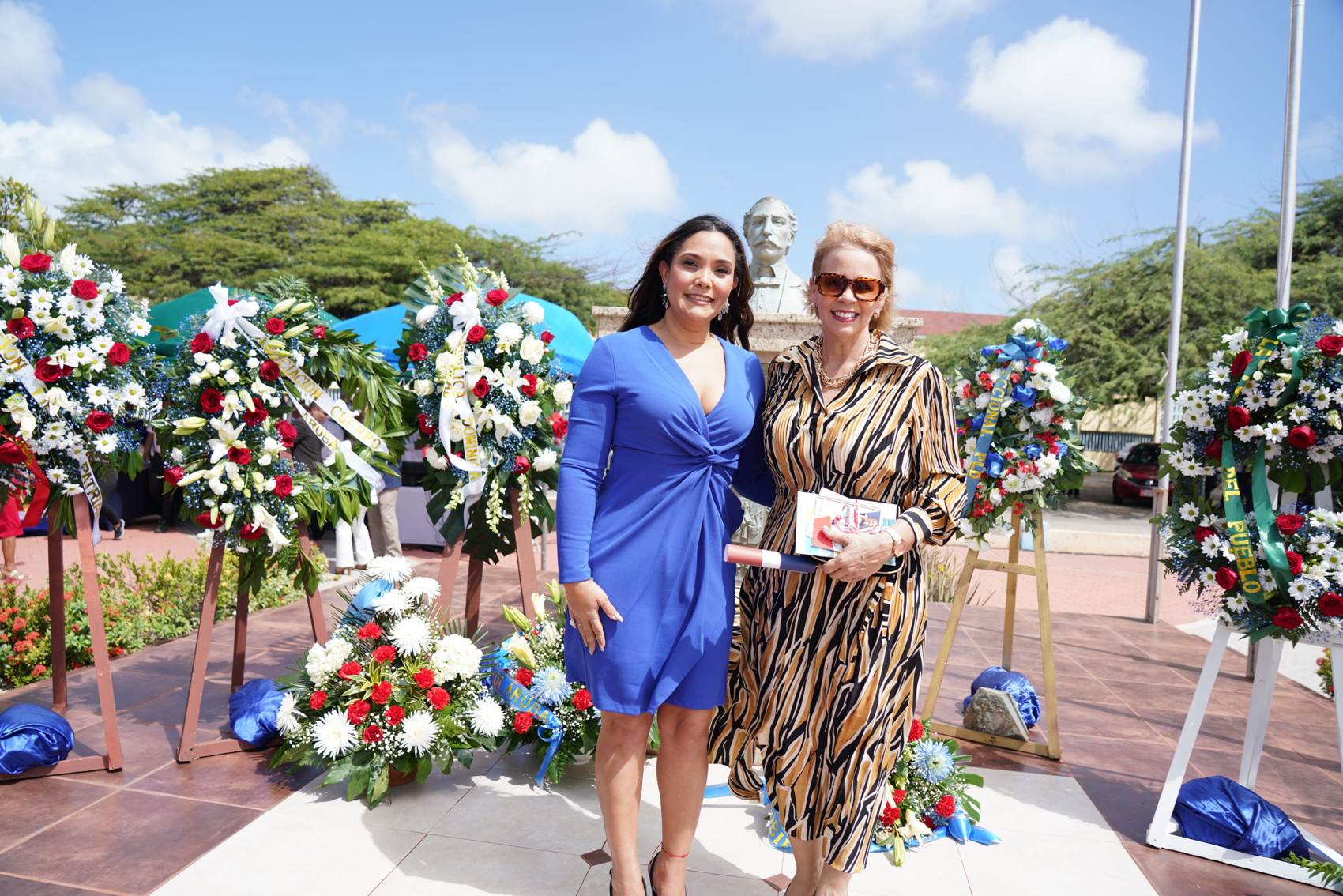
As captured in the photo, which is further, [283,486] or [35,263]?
[283,486]

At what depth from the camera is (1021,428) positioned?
147 inches

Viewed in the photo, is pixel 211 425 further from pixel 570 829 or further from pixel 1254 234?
pixel 1254 234

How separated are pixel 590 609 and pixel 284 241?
2071 centimetres

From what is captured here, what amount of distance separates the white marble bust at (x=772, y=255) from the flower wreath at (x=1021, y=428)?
144 centimetres

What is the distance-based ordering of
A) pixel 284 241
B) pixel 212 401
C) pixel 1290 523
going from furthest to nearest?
pixel 284 241 < pixel 212 401 < pixel 1290 523

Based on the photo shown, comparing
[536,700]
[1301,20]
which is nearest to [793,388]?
[536,700]

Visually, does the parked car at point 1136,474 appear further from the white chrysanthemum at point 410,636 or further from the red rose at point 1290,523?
the white chrysanthemum at point 410,636

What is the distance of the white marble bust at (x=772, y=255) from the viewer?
498 centimetres

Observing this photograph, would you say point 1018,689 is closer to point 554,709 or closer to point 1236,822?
point 1236,822

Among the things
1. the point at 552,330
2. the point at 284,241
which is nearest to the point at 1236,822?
the point at 552,330

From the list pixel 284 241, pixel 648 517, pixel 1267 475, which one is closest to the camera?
pixel 648 517

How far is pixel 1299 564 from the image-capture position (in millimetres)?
2838

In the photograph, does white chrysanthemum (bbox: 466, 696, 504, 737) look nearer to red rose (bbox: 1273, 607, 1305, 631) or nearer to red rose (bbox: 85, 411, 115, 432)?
red rose (bbox: 85, 411, 115, 432)

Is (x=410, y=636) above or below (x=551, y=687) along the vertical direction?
above
